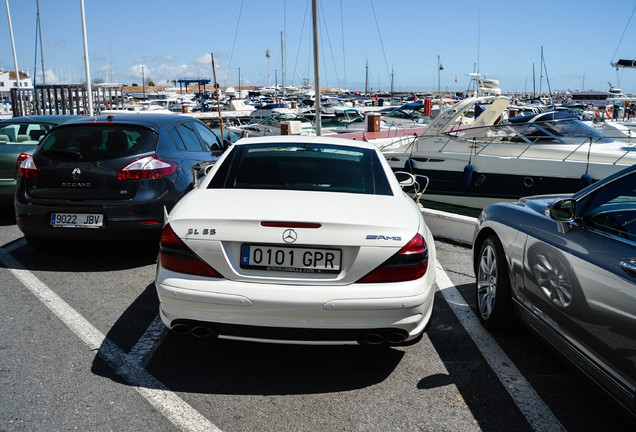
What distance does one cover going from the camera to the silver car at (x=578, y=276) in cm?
263

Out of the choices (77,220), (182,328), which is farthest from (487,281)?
(77,220)

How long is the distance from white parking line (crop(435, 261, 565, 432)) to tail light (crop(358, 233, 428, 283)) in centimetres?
89

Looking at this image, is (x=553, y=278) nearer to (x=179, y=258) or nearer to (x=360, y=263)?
(x=360, y=263)

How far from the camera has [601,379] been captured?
110 inches

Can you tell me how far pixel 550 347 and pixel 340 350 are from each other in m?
1.31

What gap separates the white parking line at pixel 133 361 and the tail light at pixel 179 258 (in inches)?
27.3

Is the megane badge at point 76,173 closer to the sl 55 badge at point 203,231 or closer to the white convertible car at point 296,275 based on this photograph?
the white convertible car at point 296,275

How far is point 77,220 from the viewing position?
580cm

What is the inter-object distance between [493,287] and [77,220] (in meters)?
3.95

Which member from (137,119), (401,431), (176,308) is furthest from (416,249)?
(137,119)

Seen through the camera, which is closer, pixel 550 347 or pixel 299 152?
pixel 550 347

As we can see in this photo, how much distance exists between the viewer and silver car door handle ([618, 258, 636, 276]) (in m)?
2.55

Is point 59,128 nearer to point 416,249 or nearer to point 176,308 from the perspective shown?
point 176,308

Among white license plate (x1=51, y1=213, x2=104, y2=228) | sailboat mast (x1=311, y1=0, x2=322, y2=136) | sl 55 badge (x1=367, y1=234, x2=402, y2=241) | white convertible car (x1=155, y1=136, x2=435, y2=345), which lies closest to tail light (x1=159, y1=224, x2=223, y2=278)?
white convertible car (x1=155, y1=136, x2=435, y2=345)
